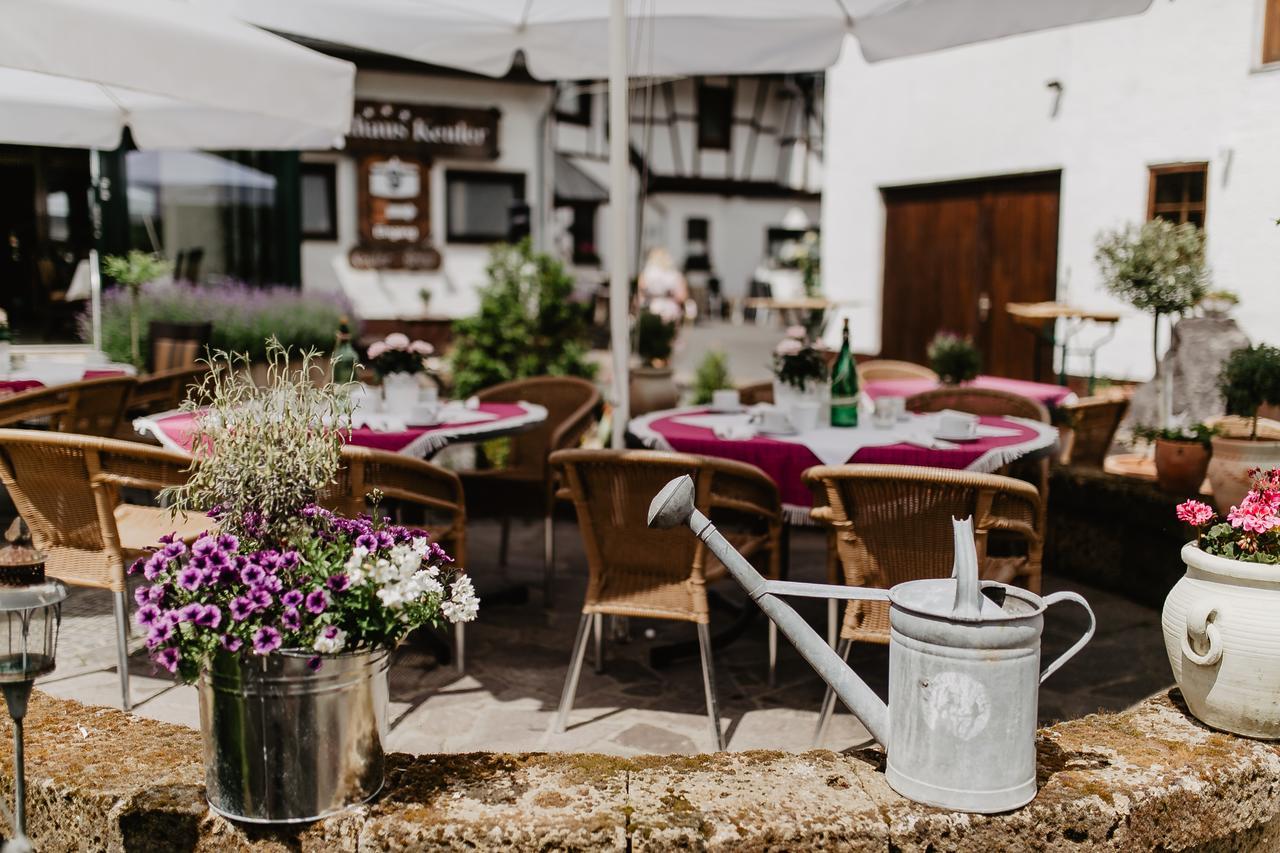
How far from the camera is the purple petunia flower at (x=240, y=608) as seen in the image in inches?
69.6

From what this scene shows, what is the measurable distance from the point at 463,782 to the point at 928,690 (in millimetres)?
825

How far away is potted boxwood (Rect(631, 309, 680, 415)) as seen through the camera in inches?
296

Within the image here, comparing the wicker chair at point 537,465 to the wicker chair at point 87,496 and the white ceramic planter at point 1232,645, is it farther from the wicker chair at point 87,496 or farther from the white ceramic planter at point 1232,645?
the white ceramic planter at point 1232,645

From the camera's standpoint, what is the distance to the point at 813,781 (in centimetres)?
198

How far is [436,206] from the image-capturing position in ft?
48.6

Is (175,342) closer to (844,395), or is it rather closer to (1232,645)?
(844,395)

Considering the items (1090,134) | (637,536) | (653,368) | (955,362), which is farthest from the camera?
(1090,134)

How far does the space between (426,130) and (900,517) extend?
1257 centimetres

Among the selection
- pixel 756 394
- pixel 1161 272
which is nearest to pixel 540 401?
pixel 756 394

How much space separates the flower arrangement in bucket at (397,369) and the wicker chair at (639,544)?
1.35 metres

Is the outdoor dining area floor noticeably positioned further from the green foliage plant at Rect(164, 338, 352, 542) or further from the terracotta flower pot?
the green foliage plant at Rect(164, 338, 352, 542)

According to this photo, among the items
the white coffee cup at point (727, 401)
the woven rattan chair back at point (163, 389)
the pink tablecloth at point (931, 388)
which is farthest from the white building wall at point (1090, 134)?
the woven rattan chair back at point (163, 389)

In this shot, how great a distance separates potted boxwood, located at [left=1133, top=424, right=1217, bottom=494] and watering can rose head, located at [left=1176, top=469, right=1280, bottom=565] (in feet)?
7.89

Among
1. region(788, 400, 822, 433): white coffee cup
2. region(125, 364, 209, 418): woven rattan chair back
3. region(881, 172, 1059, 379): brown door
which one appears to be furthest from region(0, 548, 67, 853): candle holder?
region(881, 172, 1059, 379): brown door
